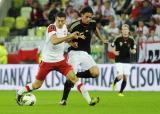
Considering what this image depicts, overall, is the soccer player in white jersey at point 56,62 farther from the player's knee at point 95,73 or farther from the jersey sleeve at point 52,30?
Result: the player's knee at point 95,73

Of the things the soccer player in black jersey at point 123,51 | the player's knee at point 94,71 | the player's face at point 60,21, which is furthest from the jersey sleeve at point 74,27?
the soccer player in black jersey at point 123,51

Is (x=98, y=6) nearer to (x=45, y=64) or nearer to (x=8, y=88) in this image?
(x=8, y=88)

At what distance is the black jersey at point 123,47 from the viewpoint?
21719 millimetres

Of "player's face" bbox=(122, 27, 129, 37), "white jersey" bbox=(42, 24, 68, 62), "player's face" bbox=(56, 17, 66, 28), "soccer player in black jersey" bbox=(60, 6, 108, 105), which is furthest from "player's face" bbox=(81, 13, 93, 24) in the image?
"player's face" bbox=(122, 27, 129, 37)

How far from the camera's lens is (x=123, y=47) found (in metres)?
21.8

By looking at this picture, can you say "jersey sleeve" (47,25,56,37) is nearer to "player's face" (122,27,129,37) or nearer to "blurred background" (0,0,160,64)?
"player's face" (122,27,129,37)

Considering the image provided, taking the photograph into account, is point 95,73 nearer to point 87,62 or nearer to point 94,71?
point 94,71

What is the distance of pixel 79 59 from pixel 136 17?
434 inches

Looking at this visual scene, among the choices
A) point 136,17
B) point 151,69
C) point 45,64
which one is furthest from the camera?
point 136,17

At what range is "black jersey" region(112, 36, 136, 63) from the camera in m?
21.7

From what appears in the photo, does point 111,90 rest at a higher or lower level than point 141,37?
lower

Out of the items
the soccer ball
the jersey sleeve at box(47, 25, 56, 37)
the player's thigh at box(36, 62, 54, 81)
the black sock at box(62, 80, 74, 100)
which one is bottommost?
the soccer ball

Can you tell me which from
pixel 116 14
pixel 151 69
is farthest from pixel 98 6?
pixel 151 69

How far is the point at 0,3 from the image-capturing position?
3105 cm
